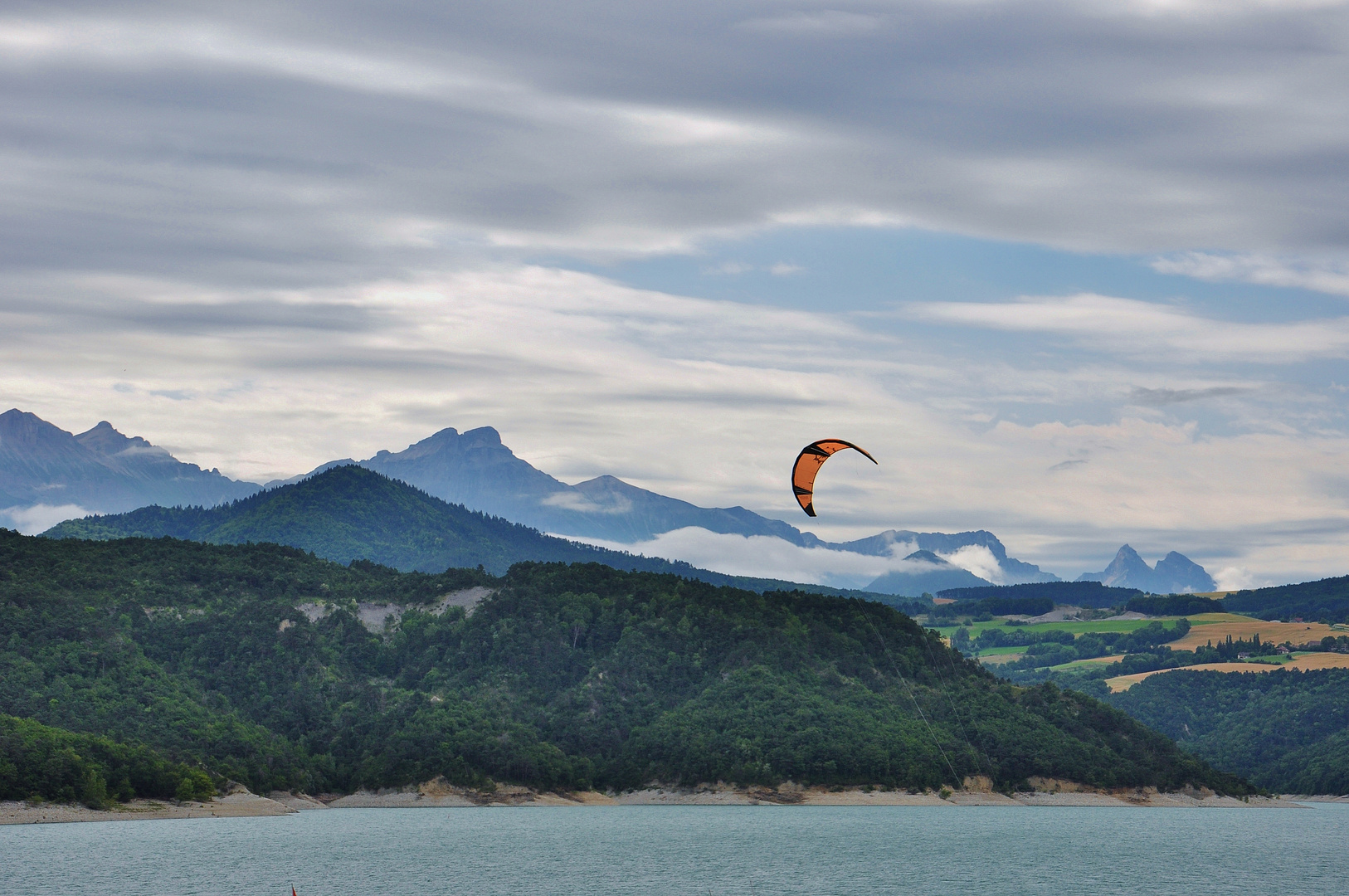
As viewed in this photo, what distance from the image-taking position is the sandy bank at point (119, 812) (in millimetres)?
172125

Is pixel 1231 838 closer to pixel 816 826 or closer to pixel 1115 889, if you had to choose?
pixel 816 826

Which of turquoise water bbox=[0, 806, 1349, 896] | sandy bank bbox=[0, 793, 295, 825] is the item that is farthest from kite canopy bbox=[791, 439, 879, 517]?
sandy bank bbox=[0, 793, 295, 825]

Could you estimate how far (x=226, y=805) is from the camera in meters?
199

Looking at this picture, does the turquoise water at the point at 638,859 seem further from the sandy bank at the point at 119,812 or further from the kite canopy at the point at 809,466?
the kite canopy at the point at 809,466

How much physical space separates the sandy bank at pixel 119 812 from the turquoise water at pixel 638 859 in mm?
1687

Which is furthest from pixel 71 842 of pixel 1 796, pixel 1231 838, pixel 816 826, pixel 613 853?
pixel 1231 838

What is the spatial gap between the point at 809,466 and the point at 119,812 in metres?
110

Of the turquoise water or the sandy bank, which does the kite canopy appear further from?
the sandy bank

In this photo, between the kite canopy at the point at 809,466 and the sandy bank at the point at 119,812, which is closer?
the kite canopy at the point at 809,466

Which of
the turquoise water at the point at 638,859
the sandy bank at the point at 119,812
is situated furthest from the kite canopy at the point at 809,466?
the sandy bank at the point at 119,812

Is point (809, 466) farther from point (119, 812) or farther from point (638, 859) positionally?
point (119, 812)

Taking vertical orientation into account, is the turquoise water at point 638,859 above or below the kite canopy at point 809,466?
below

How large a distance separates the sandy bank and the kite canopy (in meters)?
109

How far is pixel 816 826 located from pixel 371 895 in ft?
289
